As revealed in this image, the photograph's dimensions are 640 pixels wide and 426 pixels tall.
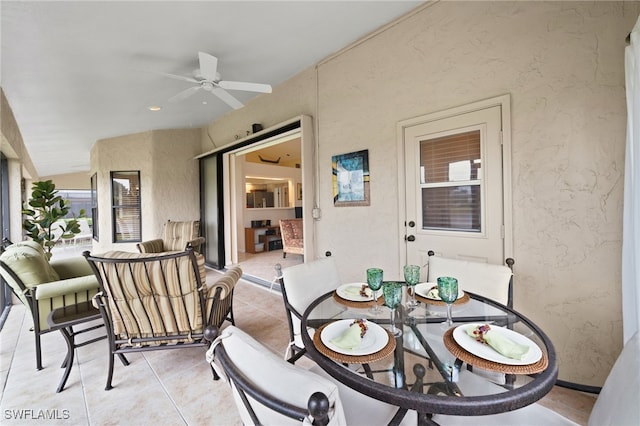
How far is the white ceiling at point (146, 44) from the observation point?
7.20 ft

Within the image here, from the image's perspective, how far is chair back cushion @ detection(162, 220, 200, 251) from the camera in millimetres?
4465

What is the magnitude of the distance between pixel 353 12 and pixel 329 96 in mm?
920

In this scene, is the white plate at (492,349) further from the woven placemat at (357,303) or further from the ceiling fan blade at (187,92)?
the ceiling fan blade at (187,92)

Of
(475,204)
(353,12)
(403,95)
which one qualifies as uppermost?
(353,12)

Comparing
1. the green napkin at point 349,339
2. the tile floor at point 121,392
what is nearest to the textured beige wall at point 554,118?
the tile floor at point 121,392

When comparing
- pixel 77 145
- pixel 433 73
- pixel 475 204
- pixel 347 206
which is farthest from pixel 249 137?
pixel 77 145

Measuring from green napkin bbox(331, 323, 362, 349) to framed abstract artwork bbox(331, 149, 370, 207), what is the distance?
1.90 metres

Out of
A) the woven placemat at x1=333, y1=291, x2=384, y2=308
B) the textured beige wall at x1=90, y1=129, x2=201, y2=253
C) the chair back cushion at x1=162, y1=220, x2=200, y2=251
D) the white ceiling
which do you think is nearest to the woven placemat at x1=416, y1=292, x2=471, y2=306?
the woven placemat at x1=333, y1=291, x2=384, y2=308

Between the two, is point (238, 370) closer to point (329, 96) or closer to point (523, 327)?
point (523, 327)

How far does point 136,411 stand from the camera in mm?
1657

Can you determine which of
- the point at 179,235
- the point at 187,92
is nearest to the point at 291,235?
the point at 179,235

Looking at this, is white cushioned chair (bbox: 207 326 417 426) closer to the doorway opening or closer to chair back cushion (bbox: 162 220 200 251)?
the doorway opening

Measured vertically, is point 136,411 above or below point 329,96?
below

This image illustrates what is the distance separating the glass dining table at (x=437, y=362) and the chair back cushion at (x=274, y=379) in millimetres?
340
